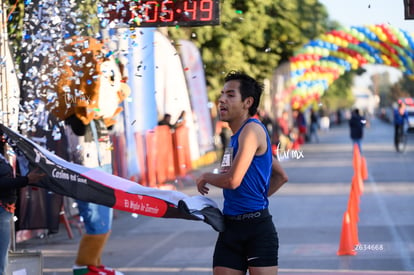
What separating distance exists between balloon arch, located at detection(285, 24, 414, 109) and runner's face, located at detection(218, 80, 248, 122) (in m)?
13.5

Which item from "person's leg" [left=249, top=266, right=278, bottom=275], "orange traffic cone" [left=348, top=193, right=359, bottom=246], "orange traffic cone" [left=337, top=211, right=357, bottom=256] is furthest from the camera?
"orange traffic cone" [left=348, top=193, right=359, bottom=246]

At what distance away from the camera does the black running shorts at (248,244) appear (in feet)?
17.3

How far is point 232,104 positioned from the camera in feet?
17.9

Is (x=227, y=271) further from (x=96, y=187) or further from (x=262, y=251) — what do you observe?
(x=96, y=187)

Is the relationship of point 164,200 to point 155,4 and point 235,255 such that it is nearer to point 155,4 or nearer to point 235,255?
point 235,255

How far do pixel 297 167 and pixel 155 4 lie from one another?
1821 cm

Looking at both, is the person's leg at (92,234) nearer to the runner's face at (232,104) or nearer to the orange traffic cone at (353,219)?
the runner's face at (232,104)

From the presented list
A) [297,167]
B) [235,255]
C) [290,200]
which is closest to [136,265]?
[235,255]

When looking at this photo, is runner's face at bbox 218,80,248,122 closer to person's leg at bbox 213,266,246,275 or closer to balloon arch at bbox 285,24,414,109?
person's leg at bbox 213,266,246,275

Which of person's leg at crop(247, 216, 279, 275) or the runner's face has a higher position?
the runner's face

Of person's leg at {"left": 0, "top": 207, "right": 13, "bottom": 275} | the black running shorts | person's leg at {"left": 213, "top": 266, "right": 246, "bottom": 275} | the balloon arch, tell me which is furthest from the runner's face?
the balloon arch

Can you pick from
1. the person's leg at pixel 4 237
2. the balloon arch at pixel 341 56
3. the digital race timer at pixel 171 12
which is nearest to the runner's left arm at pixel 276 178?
the person's leg at pixel 4 237

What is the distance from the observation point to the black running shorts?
5277mm

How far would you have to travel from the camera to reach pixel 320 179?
69.6 ft
